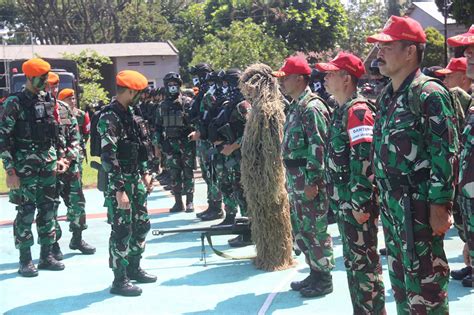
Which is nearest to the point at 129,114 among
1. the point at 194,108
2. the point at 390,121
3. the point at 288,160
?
the point at 288,160

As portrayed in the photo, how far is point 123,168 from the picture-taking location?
5.96m

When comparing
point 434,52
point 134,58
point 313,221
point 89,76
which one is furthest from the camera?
point 134,58

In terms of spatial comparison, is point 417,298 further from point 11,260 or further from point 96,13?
point 96,13

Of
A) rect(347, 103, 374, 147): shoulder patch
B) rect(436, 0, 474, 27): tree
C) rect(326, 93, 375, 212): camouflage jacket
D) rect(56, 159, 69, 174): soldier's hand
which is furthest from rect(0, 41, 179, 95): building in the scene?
rect(347, 103, 374, 147): shoulder patch

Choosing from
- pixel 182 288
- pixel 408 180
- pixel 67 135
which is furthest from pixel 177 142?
pixel 408 180

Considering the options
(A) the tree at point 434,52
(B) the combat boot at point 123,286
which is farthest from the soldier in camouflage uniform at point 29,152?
(A) the tree at point 434,52

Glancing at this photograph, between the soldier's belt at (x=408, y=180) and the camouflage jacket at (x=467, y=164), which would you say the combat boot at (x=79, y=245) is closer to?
the soldier's belt at (x=408, y=180)

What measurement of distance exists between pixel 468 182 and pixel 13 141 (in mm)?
4769

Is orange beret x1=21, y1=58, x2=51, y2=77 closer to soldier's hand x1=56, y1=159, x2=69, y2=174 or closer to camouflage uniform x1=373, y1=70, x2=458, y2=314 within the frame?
soldier's hand x1=56, y1=159, x2=69, y2=174

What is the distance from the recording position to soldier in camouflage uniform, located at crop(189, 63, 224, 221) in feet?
29.9

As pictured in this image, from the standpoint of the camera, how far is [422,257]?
11.8 feet

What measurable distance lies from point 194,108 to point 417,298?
698 centimetres

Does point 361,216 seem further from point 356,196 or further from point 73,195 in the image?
point 73,195

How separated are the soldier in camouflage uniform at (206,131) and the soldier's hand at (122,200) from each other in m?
2.93
